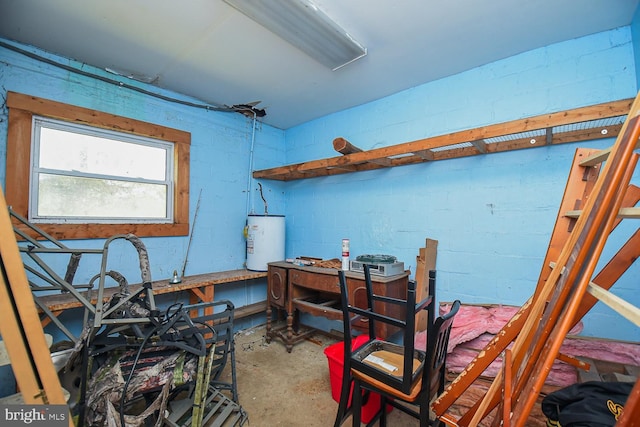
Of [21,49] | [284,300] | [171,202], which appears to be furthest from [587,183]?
[21,49]

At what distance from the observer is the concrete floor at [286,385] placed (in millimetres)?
1841

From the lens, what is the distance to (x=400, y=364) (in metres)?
1.53

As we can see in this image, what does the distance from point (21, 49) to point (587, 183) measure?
372cm

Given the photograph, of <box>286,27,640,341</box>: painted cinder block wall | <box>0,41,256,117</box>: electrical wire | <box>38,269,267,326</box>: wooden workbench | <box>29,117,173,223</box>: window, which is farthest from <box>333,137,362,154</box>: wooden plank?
<box>29,117,173,223</box>: window

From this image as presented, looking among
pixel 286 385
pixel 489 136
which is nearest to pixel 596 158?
pixel 489 136

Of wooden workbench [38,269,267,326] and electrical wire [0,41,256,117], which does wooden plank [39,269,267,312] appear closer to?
wooden workbench [38,269,267,326]

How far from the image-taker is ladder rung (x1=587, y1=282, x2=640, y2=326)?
54 cm

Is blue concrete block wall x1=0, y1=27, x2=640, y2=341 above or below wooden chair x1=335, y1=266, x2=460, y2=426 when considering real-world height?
above

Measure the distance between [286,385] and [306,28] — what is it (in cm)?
271

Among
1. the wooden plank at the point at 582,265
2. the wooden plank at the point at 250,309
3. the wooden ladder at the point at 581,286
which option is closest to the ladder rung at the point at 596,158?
the wooden ladder at the point at 581,286

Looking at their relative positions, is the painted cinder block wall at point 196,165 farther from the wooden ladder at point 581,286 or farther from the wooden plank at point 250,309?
the wooden ladder at point 581,286

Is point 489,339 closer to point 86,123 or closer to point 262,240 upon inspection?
point 262,240

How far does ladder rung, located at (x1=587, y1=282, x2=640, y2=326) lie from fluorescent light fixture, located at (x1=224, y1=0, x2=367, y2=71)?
1.92m

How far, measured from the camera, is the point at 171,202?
292 centimetres
